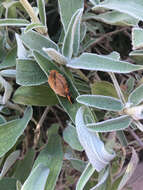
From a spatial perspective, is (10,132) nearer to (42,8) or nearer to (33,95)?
(33,95)

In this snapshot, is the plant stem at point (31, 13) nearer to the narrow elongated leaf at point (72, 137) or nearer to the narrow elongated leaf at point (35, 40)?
the narrow elongated leaf at point (35, 40)

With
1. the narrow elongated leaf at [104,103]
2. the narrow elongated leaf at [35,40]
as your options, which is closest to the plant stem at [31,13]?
the narrow elongated leaf at [35,40]

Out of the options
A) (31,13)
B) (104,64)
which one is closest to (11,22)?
(31,13)

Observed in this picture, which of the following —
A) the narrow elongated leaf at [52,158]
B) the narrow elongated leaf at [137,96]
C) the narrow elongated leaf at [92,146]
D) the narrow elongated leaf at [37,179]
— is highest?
the narrow elongated leaf at [137,96]

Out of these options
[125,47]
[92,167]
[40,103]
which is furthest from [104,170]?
[125,47]

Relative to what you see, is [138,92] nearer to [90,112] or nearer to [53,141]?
[90,112]
